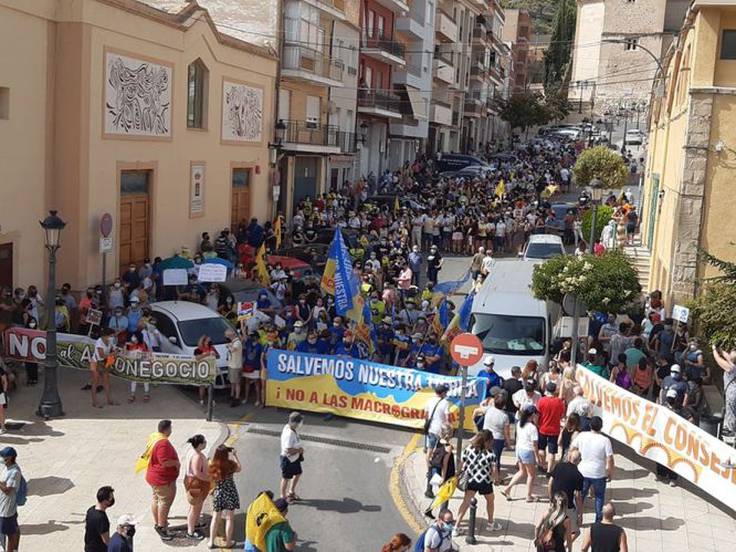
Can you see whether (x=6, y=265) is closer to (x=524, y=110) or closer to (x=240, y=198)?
(x=240, y=198)

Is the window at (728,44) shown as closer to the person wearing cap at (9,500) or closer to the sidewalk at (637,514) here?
the sidewalk at (637,514)

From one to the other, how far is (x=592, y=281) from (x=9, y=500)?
36.9 feet

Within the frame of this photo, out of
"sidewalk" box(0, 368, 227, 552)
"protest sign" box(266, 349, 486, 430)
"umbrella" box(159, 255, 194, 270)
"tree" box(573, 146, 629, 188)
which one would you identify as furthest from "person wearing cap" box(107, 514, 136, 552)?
"tree" box(573, 146, 629, 188)

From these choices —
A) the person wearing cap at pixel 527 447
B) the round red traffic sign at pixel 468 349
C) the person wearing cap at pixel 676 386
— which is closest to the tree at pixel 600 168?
the person wearing cap at pixel 676 386

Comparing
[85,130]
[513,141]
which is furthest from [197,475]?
[513,141]

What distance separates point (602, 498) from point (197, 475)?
526 centimetres

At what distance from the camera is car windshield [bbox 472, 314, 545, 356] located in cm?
1691

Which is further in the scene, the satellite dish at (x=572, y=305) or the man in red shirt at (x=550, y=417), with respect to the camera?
the satellite dish at (x=572, y=305)

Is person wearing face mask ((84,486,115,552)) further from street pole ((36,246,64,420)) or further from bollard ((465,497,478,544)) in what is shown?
street pole ((36,246,64,420))

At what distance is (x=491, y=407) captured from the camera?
12938 mm

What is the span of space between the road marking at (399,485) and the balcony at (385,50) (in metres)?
33.6

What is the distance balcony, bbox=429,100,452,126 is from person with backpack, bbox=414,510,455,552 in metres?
54.1

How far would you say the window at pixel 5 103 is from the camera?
19.3m

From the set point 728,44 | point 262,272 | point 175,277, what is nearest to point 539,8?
point 262,272
